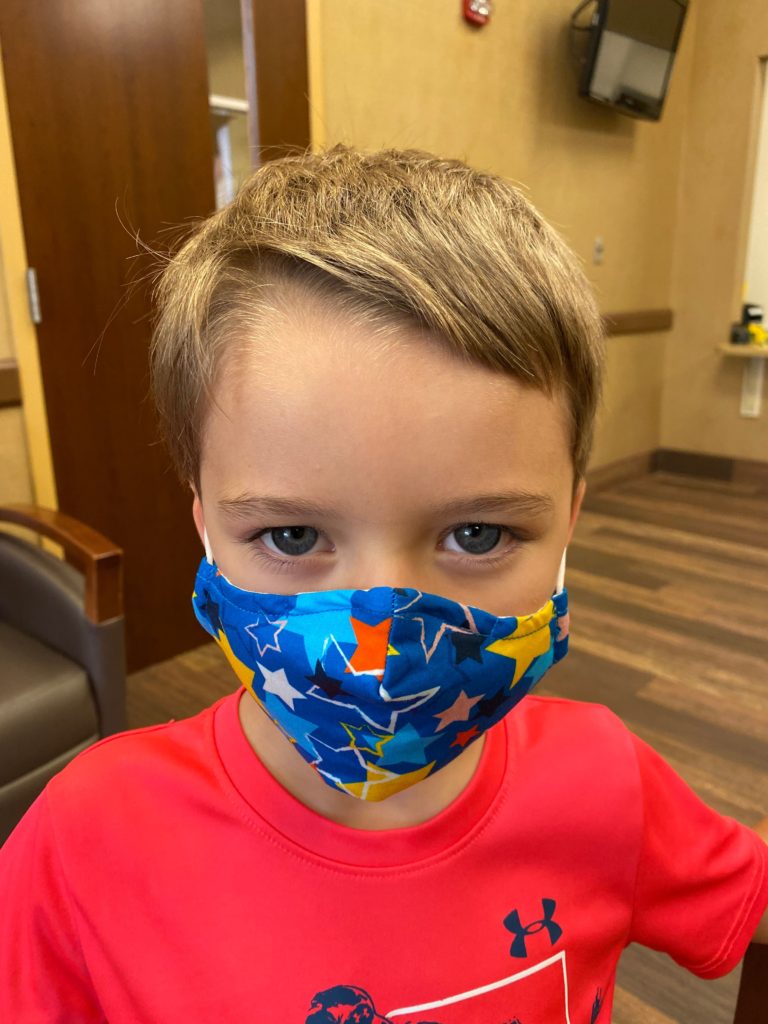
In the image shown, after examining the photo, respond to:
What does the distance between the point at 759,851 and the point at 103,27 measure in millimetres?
2250

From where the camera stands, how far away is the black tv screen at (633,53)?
11.1 feet

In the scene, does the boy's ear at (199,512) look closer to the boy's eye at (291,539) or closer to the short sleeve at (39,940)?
the boy's eye at (291,539)

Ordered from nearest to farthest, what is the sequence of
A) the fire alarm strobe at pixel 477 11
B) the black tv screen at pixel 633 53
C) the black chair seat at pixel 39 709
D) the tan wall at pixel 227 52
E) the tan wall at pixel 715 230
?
1. the black chair seat at pixel 39 709
2. the tan wall at pixel 227 52
3. the fire alarm strobe at pixel 477 11
4. the black tv screen at pixel 633 53
5. the tan wall at pixel 715 230

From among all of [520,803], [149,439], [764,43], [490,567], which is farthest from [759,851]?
[764,43]

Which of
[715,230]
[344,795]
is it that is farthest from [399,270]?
[715,230]

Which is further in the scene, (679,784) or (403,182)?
(679,784)

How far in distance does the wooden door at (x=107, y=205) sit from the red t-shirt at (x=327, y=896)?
1.61m

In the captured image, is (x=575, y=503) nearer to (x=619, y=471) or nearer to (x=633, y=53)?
(x=633, y=53)

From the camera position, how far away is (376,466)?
50 centimetres

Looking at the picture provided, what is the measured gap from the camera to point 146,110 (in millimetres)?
2143

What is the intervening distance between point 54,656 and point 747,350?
3832 millimetres

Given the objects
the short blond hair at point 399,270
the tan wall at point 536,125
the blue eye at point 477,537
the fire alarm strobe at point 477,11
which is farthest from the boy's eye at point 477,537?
the fire alarm strobe at point 477,11

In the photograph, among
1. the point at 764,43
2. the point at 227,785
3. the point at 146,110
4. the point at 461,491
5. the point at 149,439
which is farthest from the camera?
the point at 764,43

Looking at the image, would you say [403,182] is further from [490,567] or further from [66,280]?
[66,280]
